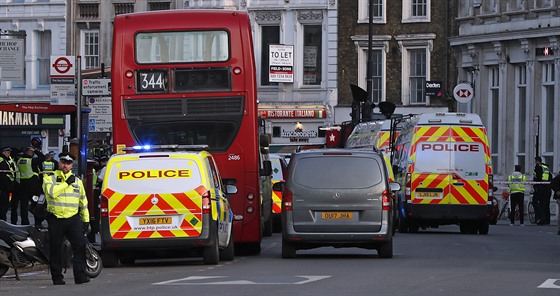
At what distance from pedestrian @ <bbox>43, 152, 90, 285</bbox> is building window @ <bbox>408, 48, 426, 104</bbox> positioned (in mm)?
48944

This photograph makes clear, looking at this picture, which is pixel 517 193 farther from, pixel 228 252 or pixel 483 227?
pixel 228 252

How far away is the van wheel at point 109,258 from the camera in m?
25.6

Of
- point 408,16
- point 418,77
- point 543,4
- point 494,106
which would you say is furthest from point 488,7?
point 418,77

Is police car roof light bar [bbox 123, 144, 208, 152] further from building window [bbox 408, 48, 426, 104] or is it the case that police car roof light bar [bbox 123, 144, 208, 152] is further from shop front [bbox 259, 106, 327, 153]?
building window [bbox 408, 48, 426, 104]

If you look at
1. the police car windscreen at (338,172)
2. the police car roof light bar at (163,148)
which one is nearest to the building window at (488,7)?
the police car windscreen at (338,172)

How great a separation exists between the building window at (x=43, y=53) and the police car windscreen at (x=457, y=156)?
38.0m

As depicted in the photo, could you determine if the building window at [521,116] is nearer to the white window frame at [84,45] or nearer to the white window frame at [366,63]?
the white window frame at [366,63]

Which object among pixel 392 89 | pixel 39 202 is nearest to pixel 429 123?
pixel 39 202

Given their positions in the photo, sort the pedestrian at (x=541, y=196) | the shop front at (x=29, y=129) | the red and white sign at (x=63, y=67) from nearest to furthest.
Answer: the red and white sign at (x=63, y=67) < the pedestrian at (x=541, y=196) < the shop front at (x=29, y=129)

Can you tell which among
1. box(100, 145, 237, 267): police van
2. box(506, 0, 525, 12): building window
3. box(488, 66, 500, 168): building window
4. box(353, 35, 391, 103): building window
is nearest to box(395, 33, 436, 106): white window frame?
box(353, 35, 391, 103): building window

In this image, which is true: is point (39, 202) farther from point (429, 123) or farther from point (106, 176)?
point (429, 123)

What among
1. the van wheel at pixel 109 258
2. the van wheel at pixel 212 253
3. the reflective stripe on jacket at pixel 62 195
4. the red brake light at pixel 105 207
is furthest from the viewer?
the van wheel at pixel 109 258

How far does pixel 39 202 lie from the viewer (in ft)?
73.9

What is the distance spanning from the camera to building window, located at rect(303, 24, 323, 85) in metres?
71.4
